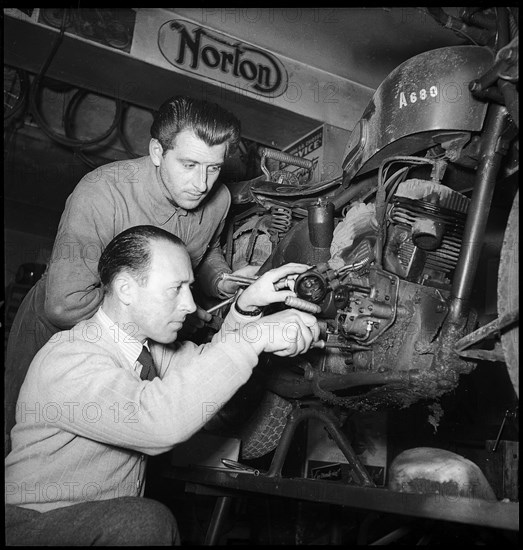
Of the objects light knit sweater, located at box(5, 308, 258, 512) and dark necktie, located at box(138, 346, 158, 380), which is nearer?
light knit sweater, located at box(5, 308, 258, 512)

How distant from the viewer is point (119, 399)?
4.01ft

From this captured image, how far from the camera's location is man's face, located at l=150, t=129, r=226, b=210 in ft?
6.47

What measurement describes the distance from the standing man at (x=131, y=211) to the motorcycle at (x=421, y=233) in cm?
47

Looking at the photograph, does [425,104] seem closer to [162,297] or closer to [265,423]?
[162,297]

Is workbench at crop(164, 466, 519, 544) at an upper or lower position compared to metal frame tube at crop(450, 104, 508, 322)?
lower

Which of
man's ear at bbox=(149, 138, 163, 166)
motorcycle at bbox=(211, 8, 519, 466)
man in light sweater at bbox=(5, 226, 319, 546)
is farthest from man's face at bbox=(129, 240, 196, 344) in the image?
man's ear at bbox=(149, 138, 163, 166)

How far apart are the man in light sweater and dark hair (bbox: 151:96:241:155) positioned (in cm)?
56

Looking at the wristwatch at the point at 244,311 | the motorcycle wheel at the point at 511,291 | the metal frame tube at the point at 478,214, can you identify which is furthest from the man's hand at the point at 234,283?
the motorcycle wheel at the point at 511,291

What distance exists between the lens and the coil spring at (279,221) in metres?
2.19

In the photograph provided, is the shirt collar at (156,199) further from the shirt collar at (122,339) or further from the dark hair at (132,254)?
the shirt collar at (122,339)

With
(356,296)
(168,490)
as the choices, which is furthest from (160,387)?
(168,490)

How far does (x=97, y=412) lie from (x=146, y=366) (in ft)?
0.99

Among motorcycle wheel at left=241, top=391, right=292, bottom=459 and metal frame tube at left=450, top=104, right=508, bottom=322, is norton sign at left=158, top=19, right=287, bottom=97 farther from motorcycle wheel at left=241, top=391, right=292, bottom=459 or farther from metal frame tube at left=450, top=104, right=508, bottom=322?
metal frame tube at left=450, top=104, right=508, bottom=322

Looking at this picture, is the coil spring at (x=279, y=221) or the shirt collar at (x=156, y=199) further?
the coil spring at (x=279, y=221)
